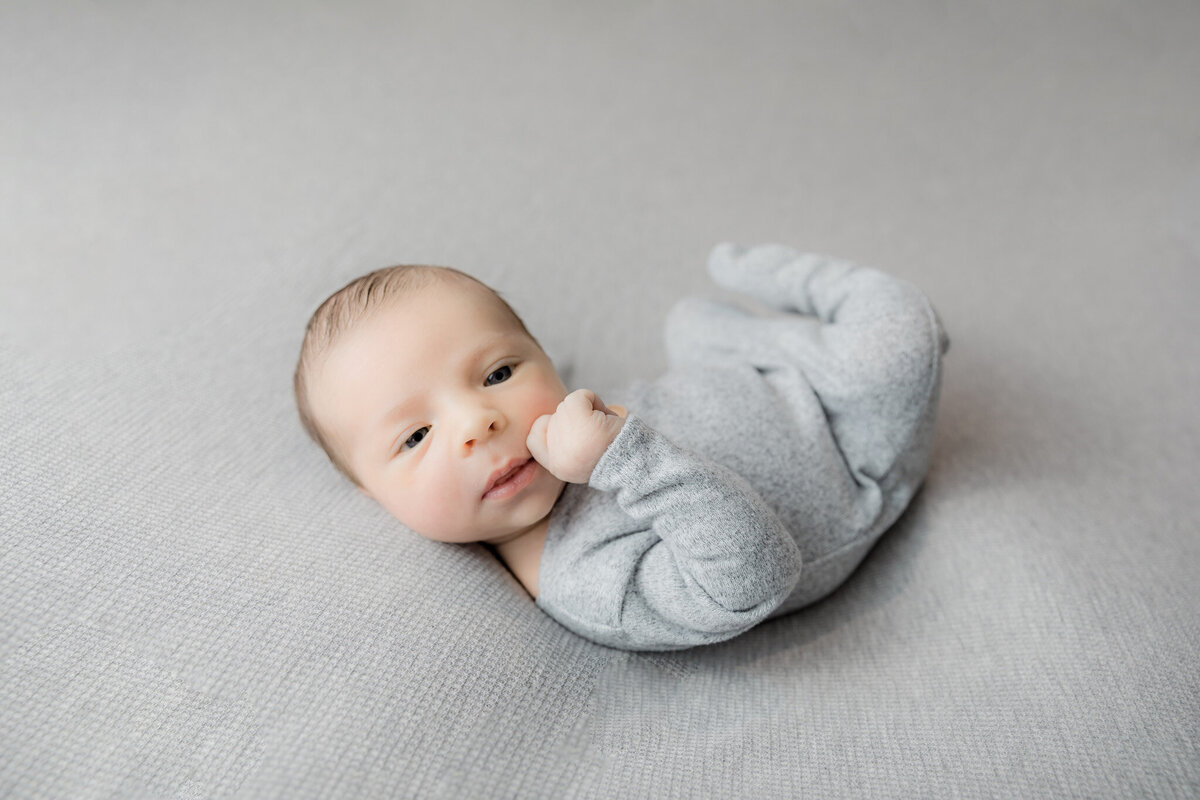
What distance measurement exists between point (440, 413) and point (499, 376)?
84 millimetres

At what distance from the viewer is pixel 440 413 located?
890mm

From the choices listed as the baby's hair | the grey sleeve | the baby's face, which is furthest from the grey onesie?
the baby's hair

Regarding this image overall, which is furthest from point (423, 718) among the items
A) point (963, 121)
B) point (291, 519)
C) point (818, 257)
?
point (963, 121)

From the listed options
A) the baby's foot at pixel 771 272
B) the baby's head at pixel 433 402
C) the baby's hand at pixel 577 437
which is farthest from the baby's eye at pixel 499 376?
the baby's foot at pixel 771 272

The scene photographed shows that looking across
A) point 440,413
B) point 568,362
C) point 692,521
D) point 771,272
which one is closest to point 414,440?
point 440,413

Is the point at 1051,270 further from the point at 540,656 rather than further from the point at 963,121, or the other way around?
the point at 540,656

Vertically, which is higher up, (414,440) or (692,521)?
(414,440)

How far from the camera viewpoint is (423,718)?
0.77 m

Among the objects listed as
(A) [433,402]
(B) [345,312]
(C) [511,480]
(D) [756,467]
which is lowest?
(D) [756,467]

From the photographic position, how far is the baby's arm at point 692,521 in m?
0.82

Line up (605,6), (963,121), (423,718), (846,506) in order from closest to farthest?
(423,718)
(846,506)
(963,121)
(605,6)

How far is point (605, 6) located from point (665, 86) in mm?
336

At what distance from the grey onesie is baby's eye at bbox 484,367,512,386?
164 mm

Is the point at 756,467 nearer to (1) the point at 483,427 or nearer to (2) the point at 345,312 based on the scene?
(1) the point at 483,427
